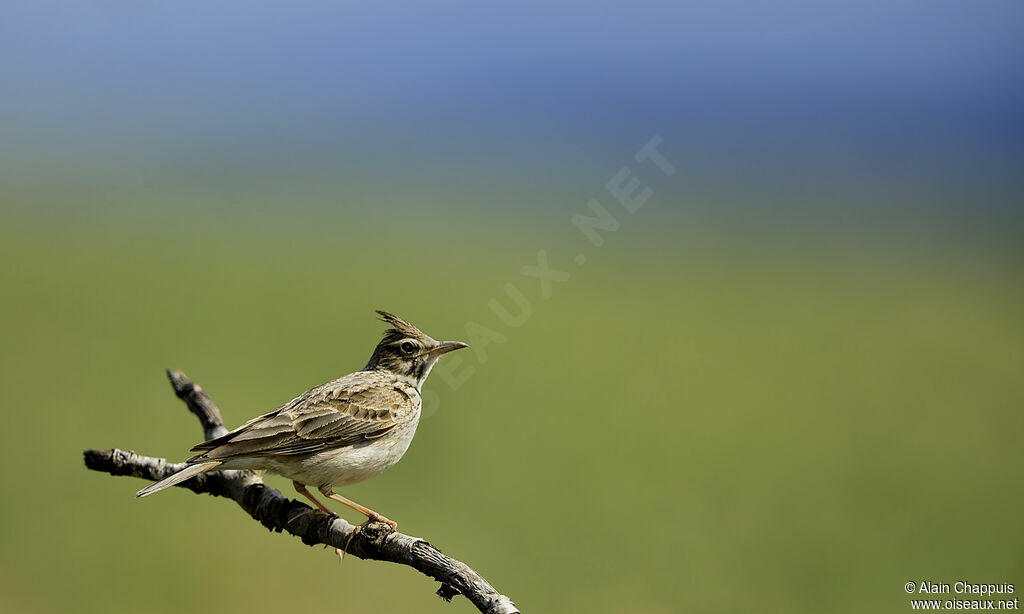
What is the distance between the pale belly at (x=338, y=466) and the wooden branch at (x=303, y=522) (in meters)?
0.18

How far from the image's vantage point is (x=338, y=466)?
5.46m

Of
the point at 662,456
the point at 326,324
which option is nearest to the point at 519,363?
the point at 326,324

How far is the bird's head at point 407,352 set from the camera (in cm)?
603

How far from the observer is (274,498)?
5.33 meters

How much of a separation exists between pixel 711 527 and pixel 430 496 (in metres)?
6.81

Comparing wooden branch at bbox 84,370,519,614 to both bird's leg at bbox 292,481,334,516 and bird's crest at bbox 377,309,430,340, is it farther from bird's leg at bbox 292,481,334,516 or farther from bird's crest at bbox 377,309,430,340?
bird's crest at bbox 377,309,430,340

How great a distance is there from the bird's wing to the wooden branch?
1.10 feet

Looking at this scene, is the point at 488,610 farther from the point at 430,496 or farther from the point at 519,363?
the point at 519,363

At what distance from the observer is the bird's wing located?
200 inches

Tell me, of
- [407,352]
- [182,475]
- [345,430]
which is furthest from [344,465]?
[182,475]

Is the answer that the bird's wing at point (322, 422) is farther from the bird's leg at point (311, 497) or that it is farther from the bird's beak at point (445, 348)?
the bird's beak at point (445, 348)

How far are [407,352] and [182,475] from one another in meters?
1.94

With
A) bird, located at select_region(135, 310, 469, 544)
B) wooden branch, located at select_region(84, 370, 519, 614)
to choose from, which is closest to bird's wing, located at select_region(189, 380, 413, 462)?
bird, located at select_region(135, 310, 469, 544)

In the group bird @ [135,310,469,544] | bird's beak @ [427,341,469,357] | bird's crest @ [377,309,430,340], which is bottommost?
bird @ [135,310,469,544]
